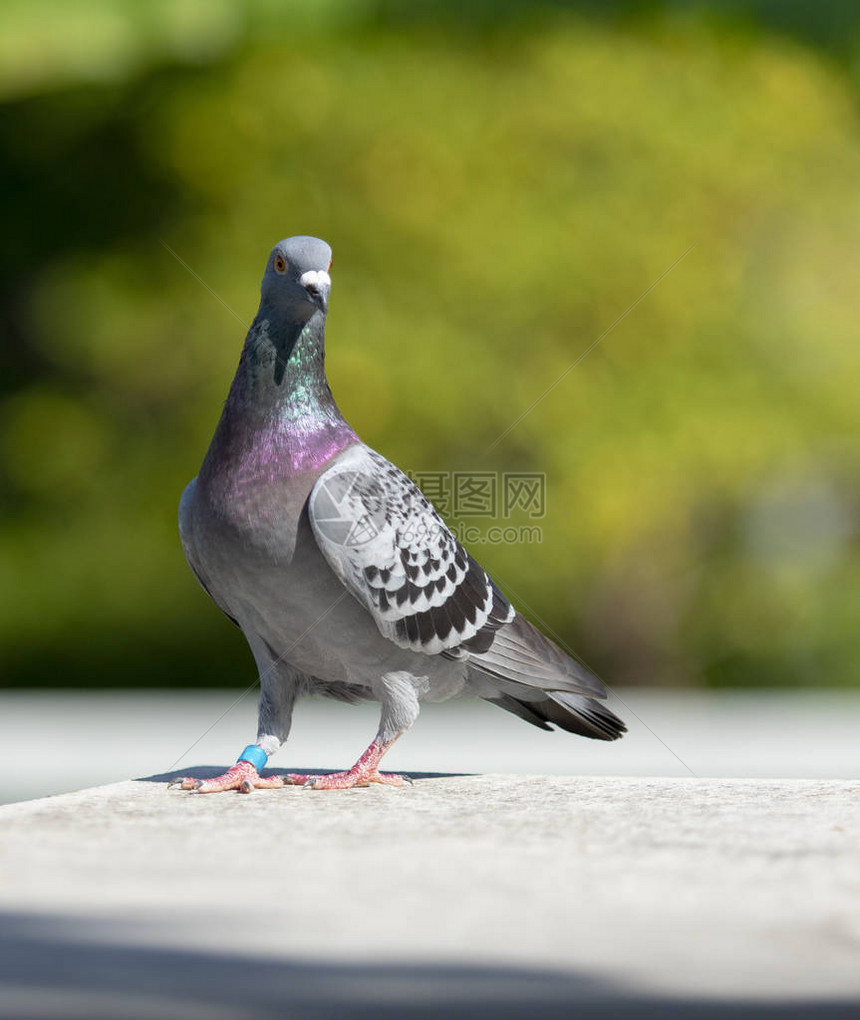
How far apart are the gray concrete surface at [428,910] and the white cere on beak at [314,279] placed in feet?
5.72

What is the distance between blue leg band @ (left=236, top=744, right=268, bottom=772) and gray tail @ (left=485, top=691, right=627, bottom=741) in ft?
3.14

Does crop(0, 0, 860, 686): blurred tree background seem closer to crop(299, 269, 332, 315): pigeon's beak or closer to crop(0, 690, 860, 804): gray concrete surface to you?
crop(0, 690, 860, 804): gray concrete surface

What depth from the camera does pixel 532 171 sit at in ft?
42.1

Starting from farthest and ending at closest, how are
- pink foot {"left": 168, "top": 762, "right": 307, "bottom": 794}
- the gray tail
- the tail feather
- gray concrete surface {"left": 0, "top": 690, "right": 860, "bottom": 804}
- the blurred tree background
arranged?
1. the blurred tree background
2. gray concrete surface {"left": 0, "top": 690, "right": 860, "bottom": 804}
3. the gray tail
4. the tail feather
5. pink foot {"left": 168, "top": 762, "right": 307, "bottom": 794}

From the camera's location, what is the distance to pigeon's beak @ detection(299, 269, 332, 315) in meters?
4.67

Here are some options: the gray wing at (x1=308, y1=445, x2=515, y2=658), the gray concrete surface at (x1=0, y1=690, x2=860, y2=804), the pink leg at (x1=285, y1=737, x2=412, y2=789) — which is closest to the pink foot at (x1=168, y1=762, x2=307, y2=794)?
the pink leg at (x1=285, y1=737, x2=412, y2=789)

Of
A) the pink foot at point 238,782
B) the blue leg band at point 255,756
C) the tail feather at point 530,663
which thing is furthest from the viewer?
the tail feather at point 530,663

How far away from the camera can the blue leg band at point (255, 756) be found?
5090 mm

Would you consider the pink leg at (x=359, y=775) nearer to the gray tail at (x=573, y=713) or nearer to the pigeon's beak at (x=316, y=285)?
the gray tail at (x=573, y=713)

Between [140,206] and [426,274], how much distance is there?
301 centimetres

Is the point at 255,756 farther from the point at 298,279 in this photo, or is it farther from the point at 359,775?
the point at 298,279

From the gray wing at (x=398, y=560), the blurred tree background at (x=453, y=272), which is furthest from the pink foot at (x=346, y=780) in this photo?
the blurred tree background at (x=453, y=272)

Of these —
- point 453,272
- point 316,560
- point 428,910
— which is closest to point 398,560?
point 316,560

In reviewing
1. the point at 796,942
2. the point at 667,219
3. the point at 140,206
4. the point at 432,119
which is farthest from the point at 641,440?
the point at 796,942
